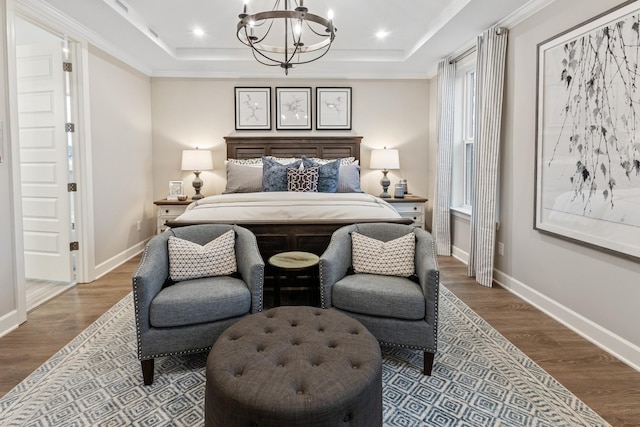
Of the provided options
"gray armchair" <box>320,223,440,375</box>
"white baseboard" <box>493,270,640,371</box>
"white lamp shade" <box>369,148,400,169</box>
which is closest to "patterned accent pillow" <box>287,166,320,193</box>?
"white lamp shade" <box>369,148,400,169</box>

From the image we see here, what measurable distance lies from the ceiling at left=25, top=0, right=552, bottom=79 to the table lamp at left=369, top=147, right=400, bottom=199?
1121mm

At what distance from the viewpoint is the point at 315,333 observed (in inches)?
74.2

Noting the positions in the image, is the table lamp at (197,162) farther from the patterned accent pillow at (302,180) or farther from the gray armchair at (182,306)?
the gray armchair at (182,306)

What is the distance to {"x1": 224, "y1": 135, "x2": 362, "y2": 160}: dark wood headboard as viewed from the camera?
223 inches

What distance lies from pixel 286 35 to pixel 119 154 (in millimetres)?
2993

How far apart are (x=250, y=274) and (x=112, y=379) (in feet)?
3.15

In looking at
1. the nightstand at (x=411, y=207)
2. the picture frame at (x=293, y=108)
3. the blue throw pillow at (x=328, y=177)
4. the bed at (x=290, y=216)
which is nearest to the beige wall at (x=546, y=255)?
the bed at (x=290, y=216)

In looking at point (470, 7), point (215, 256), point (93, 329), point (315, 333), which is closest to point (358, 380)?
point (315, 333)

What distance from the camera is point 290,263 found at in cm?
286

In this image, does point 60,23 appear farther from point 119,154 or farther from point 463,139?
point 463,139

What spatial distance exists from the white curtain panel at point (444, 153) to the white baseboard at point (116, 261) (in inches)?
157

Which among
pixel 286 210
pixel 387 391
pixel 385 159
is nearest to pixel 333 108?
pixel 385 159

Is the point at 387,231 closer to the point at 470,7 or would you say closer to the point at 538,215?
the point at 538,215

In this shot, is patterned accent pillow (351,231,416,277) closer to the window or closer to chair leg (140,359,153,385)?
chair leg (140,359,153,385)
